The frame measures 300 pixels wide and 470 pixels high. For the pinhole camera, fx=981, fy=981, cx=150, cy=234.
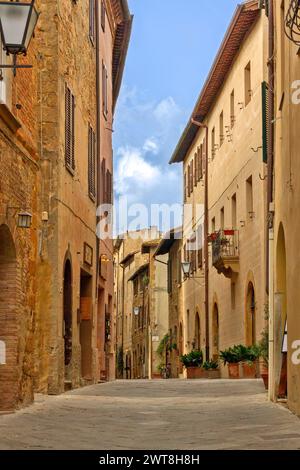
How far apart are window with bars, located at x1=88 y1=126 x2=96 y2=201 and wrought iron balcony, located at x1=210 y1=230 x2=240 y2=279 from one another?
5509 millimetres

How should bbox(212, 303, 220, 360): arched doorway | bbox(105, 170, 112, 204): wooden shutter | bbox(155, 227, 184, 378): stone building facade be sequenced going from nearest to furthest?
bbox(105, 170, 112, 204): wooden shutter
bbox(212, 303, 220, 360): arched doorway
bbox(155, 227, 184, 378): stone building facade

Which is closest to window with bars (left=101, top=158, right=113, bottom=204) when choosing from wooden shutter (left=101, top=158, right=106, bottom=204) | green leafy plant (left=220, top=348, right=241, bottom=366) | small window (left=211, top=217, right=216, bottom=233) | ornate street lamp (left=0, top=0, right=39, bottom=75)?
wooden shutter (left=101, top=158, right=106, bottom=204)

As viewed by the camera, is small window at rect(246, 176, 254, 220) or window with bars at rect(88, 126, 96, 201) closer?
window with bars at rect(88, 126, 96, 201)

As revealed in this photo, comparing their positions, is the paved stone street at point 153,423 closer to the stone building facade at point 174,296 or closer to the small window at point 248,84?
the small window at point 248,84

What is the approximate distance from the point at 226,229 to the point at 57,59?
11.7m

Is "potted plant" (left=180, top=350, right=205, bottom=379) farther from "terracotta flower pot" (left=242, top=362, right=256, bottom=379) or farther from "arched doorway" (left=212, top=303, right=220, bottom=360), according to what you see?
"terracotta flower pot" (left=242, top=362, right=256, bottom=379)

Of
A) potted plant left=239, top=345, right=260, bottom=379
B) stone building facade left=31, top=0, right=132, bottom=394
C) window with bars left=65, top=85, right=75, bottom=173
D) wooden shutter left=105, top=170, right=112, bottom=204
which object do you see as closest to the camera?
stone building facade left=31, top=0, right=132, bottom=394

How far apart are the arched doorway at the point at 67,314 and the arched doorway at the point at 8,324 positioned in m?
6.78

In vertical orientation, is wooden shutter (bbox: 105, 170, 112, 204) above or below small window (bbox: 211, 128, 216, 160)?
below

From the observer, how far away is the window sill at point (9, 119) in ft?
38.8

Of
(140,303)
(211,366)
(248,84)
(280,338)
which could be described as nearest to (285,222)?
(280,338)

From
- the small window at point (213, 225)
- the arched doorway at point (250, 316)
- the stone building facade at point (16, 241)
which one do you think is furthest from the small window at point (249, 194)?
the stone building facade at point (16, 241)

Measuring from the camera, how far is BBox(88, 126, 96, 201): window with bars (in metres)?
23.5

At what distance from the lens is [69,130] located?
1991 cm
